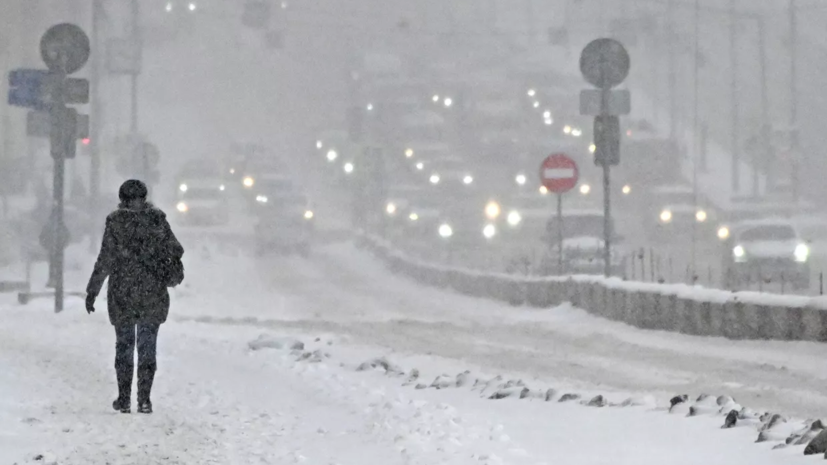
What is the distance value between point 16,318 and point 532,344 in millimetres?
7885

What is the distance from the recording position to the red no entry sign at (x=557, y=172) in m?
23.9

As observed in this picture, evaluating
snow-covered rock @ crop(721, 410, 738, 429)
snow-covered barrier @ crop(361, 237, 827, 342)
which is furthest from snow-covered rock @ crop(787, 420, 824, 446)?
snow-covered barrier @ crop(361, 237, 827, 342)

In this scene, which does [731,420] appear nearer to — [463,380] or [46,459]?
[46,459]

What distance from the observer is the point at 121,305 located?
10375mm

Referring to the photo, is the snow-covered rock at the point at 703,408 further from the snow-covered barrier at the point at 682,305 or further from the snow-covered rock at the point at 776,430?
the snow-covered barrier at the point at 682,305

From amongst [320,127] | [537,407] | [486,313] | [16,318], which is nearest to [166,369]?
[537,407]

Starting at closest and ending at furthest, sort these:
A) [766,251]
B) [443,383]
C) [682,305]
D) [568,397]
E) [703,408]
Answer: [703,408] → [568,397] → [443,383] → [682,305] → [766,251]

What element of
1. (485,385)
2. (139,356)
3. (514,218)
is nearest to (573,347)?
(485,385)

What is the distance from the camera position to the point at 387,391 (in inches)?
469

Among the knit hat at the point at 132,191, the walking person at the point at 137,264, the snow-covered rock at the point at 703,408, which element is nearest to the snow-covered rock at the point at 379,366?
the walking person at the point at 137,264

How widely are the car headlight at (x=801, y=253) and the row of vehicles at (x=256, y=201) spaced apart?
22.7 meters

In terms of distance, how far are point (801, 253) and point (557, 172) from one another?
10.7 m

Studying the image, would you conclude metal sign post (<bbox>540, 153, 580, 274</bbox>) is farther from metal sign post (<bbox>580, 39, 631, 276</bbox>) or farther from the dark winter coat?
the dark winter coat

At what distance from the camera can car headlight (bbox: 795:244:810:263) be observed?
107 ft
